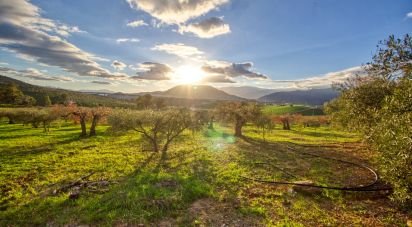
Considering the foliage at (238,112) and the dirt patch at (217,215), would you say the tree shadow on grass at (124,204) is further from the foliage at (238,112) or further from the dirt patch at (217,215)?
the foliage at (238,112)

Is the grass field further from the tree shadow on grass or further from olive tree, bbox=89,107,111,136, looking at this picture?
olive tree, bbox=89,107,111,136

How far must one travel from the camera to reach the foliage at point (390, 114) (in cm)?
1295

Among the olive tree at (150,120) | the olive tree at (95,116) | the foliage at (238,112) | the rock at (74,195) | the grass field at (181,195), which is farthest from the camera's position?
the foliage at (238,112)

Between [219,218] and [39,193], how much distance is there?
15218 mm

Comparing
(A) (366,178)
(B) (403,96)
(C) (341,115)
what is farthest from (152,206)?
(C) (341,115)

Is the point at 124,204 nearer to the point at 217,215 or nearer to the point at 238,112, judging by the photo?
the point at 217,215

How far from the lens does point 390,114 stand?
51.7 feet

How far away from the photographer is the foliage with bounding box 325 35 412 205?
510 inches

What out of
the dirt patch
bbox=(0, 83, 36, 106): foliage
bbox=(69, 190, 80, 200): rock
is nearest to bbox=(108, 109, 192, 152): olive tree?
bbox=(69, 190, 80, 200): rock

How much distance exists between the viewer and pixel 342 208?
1872 cm

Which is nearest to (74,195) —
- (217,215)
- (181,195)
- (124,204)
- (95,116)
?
(124,204)

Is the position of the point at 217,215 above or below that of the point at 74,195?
below

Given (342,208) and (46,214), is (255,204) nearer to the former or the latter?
(342,208)

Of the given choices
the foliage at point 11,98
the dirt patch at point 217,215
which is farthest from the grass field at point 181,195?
the foliage at point 11,98
